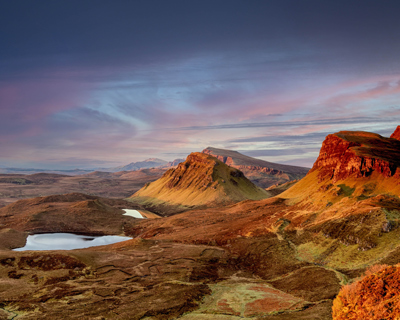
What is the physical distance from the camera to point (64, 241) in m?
157

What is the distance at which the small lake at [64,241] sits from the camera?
472 feet

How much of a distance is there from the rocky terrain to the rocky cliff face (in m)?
0.63

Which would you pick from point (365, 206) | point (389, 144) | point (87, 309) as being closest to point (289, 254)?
point (365, 206)

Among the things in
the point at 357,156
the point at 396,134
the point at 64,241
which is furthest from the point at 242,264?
the point at 396,134

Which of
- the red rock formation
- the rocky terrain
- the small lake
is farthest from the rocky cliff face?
the small lake

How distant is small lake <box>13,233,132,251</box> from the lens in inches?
5669

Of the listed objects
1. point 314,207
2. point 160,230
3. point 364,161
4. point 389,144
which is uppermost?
point 389,144

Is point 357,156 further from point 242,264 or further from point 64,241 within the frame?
point 64,241

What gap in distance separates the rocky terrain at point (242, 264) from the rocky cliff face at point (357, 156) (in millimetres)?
629

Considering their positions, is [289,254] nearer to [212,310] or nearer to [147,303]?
[212,310]

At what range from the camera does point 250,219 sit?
138 meters

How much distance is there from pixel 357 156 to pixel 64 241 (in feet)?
550

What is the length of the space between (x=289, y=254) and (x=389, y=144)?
10123cm

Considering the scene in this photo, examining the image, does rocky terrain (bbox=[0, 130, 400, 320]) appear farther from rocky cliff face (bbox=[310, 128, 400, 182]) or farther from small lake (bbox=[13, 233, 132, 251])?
small lake (bbox=[13, 233, 132, 251])
